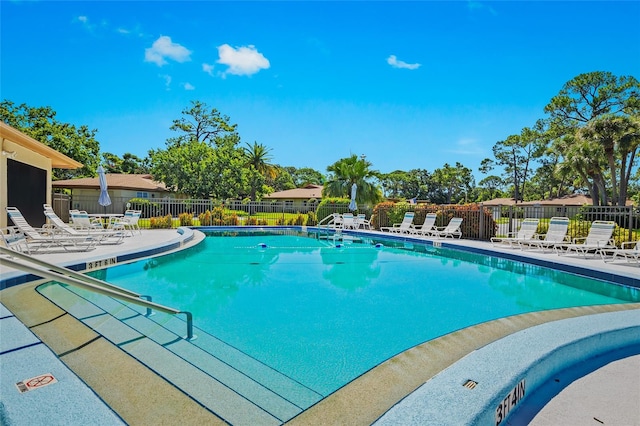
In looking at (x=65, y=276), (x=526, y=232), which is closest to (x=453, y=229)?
(x=526, y=232)

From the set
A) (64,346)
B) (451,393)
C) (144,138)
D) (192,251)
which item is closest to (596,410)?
(451,393)

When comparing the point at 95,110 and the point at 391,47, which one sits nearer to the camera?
the point at 391,47

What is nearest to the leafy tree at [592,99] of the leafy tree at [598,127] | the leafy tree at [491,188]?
the leafy tree at [598,127]

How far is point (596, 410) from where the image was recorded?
2521 millimetres

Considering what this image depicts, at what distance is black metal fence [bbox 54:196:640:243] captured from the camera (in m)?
13.4

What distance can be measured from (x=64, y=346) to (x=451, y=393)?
333 cm

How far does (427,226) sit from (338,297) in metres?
10.5

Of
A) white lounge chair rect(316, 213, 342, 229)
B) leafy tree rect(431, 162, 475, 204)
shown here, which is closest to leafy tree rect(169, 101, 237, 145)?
white lounge chair rect(316, 213, 342, 229)

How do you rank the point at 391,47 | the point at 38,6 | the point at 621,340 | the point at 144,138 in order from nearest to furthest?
the point at 621,340 < the point at 38,6 < the point at 391,47 < the point at 144,138

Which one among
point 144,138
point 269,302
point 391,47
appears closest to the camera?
point 269,302

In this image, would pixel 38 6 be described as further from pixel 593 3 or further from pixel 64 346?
pixel 593 3

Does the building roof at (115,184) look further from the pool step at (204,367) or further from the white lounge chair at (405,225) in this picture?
the pool step at (204,367)

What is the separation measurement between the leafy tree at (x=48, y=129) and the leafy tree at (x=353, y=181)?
17.7m

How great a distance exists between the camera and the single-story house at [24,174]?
1076 centimetres
